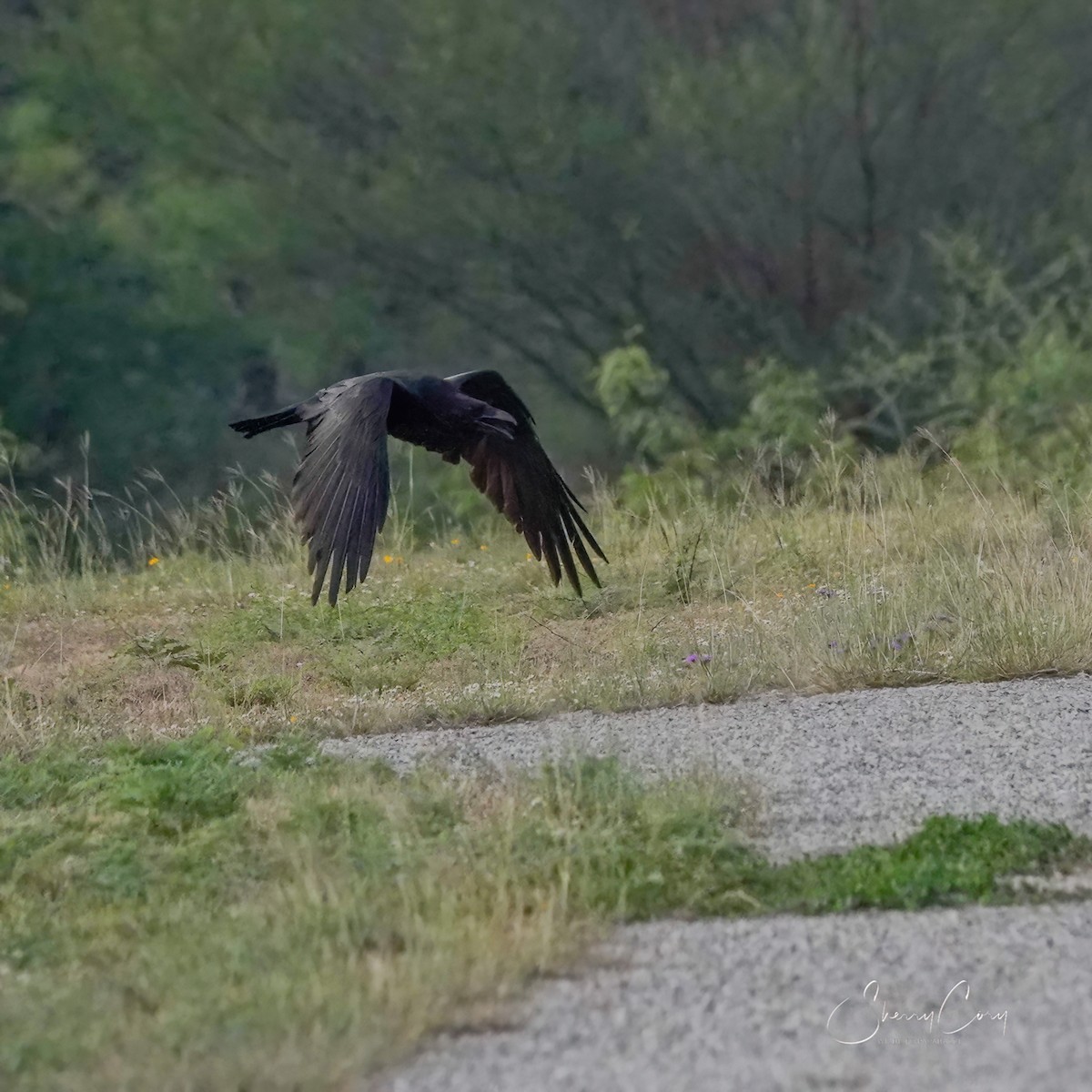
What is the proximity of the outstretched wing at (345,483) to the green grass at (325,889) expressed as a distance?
0.69 m

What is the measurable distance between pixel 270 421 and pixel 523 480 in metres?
1.14

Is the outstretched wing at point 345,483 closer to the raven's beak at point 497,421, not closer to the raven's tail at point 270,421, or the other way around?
the raven's tail at point 270,421

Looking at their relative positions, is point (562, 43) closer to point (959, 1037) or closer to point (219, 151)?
point (219, 151)

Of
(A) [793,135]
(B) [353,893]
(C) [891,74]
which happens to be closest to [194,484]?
(A) [793,135]

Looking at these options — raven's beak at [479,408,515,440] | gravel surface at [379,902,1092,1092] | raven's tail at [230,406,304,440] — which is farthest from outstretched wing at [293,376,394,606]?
gravel surface at [379,902,1092,1092]

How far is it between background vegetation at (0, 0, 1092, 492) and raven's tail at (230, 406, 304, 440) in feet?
29.1

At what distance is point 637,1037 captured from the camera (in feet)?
10.3

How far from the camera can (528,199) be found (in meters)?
16.5

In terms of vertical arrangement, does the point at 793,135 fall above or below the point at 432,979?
above

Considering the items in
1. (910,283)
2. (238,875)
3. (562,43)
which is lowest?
(238,875)

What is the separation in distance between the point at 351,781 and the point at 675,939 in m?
1.50

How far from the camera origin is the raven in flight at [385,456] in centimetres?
576

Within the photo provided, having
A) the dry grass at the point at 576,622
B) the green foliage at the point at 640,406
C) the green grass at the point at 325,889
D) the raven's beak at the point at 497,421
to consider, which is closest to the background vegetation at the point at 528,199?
the green foliage at the point at 640,406

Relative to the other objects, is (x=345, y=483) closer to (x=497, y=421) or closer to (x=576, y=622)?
(x=497, y=421)
